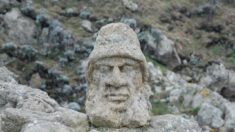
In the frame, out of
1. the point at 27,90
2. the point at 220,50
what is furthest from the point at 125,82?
the point at 220,50

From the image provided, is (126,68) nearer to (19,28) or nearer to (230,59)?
(19,28)

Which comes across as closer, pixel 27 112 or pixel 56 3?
pixel 27 112

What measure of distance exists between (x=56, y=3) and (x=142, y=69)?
17.2 metres

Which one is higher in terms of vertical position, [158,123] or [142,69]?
[142,69]

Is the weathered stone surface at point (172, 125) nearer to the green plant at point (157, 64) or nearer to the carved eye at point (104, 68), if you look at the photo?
the carved eye at point (104, 68)

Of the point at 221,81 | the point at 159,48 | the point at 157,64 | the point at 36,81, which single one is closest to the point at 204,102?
the point at 221,81

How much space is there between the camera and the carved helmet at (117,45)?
3811 mm

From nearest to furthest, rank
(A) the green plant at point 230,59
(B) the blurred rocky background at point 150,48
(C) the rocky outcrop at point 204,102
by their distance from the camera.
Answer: (C) the rocky outcrop at point 204,102 → (B) the blurred rocky background at point 150,48 → (A) the green plant at point 230,59

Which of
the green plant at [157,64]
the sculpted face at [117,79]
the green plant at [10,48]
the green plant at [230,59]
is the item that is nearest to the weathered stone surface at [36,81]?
the green plant at [10,48]

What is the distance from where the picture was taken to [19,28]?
54.2ft

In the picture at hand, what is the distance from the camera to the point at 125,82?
151 inches

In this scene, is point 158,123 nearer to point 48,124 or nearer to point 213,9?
point 48,124

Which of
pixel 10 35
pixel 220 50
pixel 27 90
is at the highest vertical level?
pixel 27 90

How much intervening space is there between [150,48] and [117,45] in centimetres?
1419
